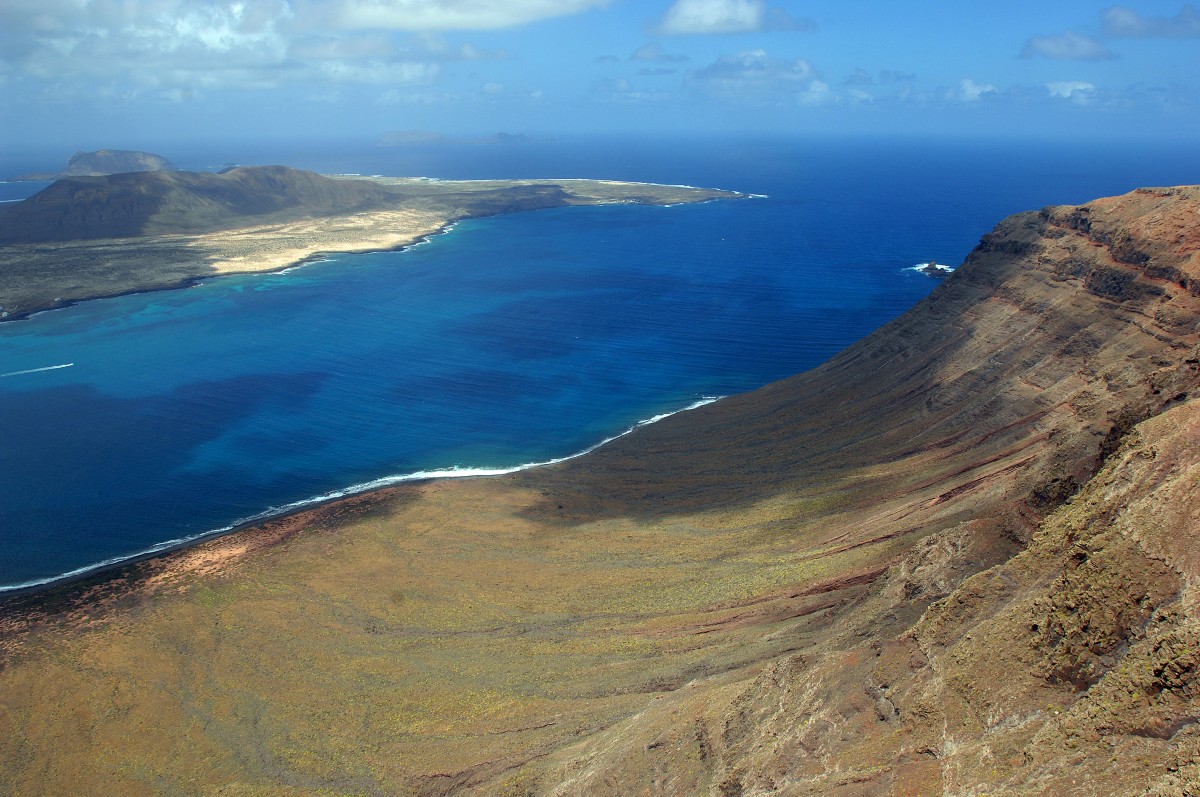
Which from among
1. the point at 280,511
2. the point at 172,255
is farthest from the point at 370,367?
the point at 172,255

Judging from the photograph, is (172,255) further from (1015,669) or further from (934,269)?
(1015,669)

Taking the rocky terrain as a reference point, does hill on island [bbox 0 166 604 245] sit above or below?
above

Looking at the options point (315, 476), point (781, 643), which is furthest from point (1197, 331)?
point (315, 476)

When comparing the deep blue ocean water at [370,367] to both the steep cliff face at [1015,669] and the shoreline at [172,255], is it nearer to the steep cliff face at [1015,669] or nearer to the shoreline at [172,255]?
the shoreline at [172,255]

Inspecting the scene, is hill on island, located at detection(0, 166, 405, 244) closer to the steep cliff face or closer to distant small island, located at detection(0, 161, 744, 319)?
distant small island, located at detection(0, 161, 744, 319)

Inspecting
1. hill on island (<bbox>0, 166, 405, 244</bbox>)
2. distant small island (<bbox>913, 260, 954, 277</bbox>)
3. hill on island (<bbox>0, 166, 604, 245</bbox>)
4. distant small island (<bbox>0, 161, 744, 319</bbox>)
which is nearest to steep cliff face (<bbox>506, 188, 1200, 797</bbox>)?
distant small island (<bbox>913, 260, 954, 277</bbox>)

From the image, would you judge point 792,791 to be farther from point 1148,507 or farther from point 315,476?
point 315,476
